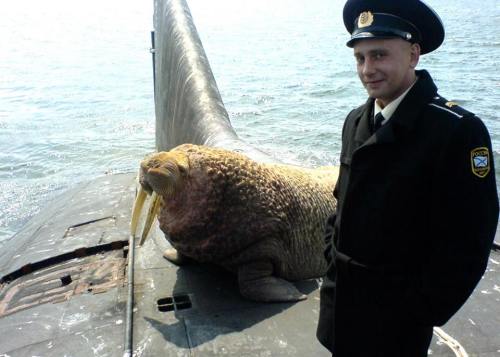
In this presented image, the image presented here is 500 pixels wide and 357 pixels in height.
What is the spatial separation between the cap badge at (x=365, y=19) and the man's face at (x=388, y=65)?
3.0 inches

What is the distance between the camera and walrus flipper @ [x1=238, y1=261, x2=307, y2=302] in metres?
4.89

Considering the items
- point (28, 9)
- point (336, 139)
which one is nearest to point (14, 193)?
point (336, 139)

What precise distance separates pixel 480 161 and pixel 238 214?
8.60 ft

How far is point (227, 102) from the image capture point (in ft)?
82.9

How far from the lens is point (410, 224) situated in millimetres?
2580

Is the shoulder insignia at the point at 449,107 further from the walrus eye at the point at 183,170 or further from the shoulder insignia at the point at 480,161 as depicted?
the walrus eye at the point at 183,170

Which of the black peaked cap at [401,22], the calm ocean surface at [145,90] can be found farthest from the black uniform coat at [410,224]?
the calm ocean surface at [145,90]

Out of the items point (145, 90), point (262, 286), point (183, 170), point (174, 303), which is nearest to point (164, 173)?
point (183, 170)

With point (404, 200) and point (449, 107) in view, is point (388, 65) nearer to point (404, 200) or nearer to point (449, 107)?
point (449, 107)

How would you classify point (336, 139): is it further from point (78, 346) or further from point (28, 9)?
point (28, 9)

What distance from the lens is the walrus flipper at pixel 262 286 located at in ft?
16.0

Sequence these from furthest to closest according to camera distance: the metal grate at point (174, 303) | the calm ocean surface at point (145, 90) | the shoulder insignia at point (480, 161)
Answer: the calm ocean surface at point (145, 90) < the metal grate at point (174, 303) < the shoulder insignia at point (480, 161)

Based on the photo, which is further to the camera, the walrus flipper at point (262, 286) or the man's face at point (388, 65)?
the walrus flipper at point (262, 286)

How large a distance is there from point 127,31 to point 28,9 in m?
33.0
